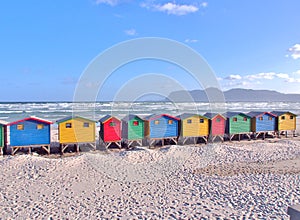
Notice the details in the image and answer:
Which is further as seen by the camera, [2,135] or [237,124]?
[237,124]

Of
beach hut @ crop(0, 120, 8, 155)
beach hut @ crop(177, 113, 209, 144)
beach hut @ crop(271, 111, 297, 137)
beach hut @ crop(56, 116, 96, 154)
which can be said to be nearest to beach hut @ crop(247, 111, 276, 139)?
beach hut @ crop(271, 111, 297, 137)

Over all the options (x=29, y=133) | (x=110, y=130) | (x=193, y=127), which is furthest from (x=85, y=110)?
(x=29, y=133)

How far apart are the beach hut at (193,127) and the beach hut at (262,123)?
403 cm

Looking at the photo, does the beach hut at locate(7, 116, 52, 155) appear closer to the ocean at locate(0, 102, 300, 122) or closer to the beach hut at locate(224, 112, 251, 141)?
the beach hut at locate(224, 112, 251, 141)

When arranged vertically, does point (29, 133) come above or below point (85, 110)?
below

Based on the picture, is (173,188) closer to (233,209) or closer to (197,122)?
(233,209)

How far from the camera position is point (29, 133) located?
13.5 m

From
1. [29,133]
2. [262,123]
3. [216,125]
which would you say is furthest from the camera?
[262,123]

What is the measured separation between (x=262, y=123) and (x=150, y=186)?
1338cm

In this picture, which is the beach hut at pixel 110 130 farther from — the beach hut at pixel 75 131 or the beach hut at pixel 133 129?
the beach hut at pixel 75 131

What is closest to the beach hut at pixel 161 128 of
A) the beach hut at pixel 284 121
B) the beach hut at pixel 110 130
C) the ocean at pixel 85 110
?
the beach hut at pixel 110 130

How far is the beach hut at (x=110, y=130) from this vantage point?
15.1 meters

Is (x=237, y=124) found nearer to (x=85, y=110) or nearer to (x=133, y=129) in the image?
(x=133, y=129)

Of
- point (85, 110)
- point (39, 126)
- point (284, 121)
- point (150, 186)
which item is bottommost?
point (150, 186)
